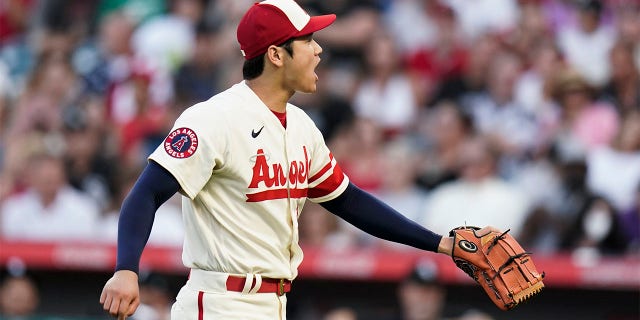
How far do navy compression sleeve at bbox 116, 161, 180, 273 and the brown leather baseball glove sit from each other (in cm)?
121

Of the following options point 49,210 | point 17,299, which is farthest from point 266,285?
point 49,210

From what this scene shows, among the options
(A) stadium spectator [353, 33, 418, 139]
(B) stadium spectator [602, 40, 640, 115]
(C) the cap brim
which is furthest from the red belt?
(A) stadium spectator [353, 33, 418, 139]

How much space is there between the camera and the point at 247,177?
13.2ft

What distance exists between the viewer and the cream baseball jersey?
12.8 ft

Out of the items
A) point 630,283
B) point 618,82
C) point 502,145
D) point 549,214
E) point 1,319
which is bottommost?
point 1,319

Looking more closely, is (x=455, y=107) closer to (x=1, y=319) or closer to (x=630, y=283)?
(x=630, y=283)

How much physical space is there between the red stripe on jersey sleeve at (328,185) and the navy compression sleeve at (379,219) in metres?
0.05

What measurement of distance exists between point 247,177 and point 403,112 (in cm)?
515

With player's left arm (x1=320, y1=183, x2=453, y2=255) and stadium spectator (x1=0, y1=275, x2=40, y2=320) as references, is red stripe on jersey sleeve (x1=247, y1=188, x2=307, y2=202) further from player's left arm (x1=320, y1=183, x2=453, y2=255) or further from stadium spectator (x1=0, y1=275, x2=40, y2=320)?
stadium spectator (x1=0, y1=275, x2=40, y2=320)

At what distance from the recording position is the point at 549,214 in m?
7.67

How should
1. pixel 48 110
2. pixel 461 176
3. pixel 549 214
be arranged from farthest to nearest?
pixel 48 110 → pixel 461 176 → pixel 549 214

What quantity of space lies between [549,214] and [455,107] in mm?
1312

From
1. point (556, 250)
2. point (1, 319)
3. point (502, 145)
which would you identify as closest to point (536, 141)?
point (502, 145)

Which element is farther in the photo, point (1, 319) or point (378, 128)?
point (378, 128)
